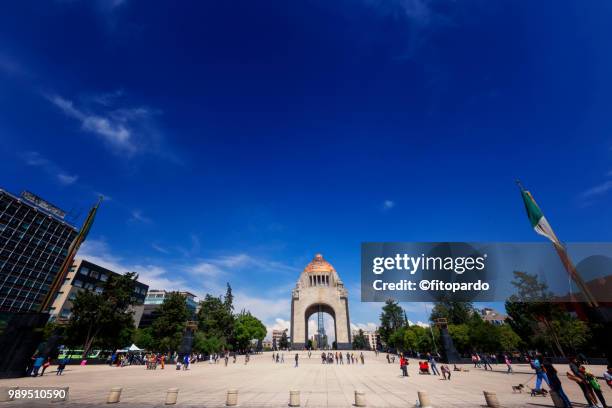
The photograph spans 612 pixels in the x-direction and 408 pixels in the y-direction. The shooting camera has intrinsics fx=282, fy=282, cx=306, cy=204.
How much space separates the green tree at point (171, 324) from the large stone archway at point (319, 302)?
77.7ft

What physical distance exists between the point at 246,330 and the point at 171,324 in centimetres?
1573

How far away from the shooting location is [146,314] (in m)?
75.8

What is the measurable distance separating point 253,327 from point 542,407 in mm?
55878

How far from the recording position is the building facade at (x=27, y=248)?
51.6 meters

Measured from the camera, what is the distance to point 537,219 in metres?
15.0

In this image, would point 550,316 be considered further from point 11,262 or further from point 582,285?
point 11,262

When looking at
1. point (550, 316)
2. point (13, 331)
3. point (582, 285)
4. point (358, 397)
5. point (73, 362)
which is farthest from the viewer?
point (73, 362)

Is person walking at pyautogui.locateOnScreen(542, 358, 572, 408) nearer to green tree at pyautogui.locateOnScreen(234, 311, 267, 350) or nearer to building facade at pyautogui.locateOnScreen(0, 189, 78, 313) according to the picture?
green tree at pyautogui.locateOnScreen(234, 311, 267, 350)

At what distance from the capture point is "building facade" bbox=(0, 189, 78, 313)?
169 feet

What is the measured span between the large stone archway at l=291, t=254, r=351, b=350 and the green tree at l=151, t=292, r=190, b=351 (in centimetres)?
2368

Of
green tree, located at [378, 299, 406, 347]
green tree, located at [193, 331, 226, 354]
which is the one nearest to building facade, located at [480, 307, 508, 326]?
green tree, located at [378, 299, 406, 347]

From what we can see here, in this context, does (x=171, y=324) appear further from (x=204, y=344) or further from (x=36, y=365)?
(x=36, y=365)

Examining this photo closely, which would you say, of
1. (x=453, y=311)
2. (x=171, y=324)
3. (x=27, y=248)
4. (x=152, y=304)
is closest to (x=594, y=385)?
(x=171, y=324)

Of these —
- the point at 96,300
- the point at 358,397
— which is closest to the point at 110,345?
the point at 96,300
